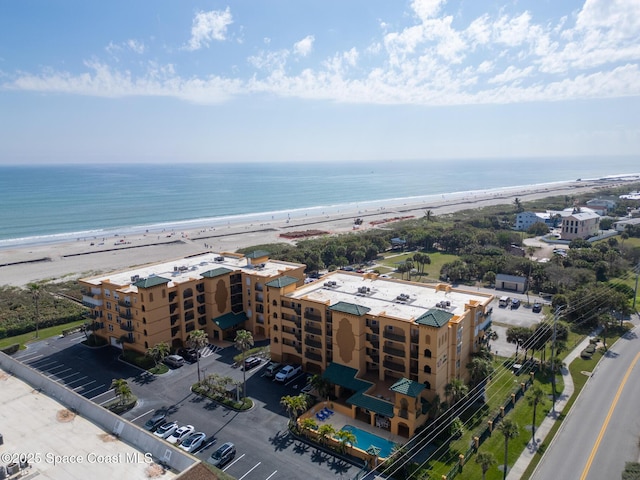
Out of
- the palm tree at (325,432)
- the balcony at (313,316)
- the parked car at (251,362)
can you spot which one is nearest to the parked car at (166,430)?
the parked car at (251,362)

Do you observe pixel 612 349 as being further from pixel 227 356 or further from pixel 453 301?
pixel 227 356

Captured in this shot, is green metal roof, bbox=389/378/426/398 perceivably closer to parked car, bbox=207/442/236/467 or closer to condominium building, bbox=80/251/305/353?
parked car, bbox=207/442/236/467

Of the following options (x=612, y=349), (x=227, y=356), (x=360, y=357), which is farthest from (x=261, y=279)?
(x=612, y=349)

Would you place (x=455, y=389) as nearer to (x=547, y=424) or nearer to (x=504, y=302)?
(x=547, y=424)

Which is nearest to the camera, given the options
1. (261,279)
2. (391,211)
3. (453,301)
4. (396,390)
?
(396,390)

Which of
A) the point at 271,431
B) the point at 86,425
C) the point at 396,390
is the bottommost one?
the point at 271,431

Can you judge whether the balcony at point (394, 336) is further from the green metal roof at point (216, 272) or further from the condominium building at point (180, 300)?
the green metal roof at point (216, 272)

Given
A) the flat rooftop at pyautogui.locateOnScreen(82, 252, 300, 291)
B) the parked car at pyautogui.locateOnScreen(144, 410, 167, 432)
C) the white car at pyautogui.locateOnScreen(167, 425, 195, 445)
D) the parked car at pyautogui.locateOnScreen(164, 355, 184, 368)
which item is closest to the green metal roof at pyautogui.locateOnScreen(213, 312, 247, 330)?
the flat rooftop at pyautogui.locateOnScreen(82, 252, 300, 291)
